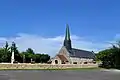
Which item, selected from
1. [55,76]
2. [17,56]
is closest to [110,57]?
[17,56]

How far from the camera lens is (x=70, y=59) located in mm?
128125

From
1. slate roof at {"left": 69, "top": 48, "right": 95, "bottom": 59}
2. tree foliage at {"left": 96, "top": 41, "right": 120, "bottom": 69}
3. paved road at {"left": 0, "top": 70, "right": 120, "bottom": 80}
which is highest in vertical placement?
slate roof at {"left": 69, "top": 48, "right": 95, "bottom": 59}

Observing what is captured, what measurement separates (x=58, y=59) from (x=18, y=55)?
60.2ft

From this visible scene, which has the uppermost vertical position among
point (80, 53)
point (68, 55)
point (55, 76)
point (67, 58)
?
point (80, 53)

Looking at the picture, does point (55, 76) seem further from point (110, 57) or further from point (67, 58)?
point (67, 58)

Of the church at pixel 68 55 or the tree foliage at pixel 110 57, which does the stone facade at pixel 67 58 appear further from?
the tree foliage at pixel 110 57

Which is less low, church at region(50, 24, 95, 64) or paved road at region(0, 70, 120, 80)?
church at region(50, 24, 95, 64)

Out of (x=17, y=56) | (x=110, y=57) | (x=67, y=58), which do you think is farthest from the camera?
(x=67, y=58)

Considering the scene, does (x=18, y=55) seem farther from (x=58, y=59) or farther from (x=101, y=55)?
(x=101, y=55)

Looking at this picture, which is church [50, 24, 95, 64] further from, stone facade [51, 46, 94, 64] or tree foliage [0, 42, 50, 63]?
tree foliage [0, 42, 50, 63]

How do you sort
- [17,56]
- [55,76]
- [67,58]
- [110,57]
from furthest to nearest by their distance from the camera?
1. [67,58]
2. [17,56]
3. [110,57]
4. [55,76]

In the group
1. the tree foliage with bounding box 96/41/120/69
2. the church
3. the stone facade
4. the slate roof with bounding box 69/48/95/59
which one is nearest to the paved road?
the tree foliage with bounding box 96/41/120/69

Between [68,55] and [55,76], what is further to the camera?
[68,55]

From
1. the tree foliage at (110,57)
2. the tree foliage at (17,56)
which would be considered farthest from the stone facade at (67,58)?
the tree foliage at (110,57)
